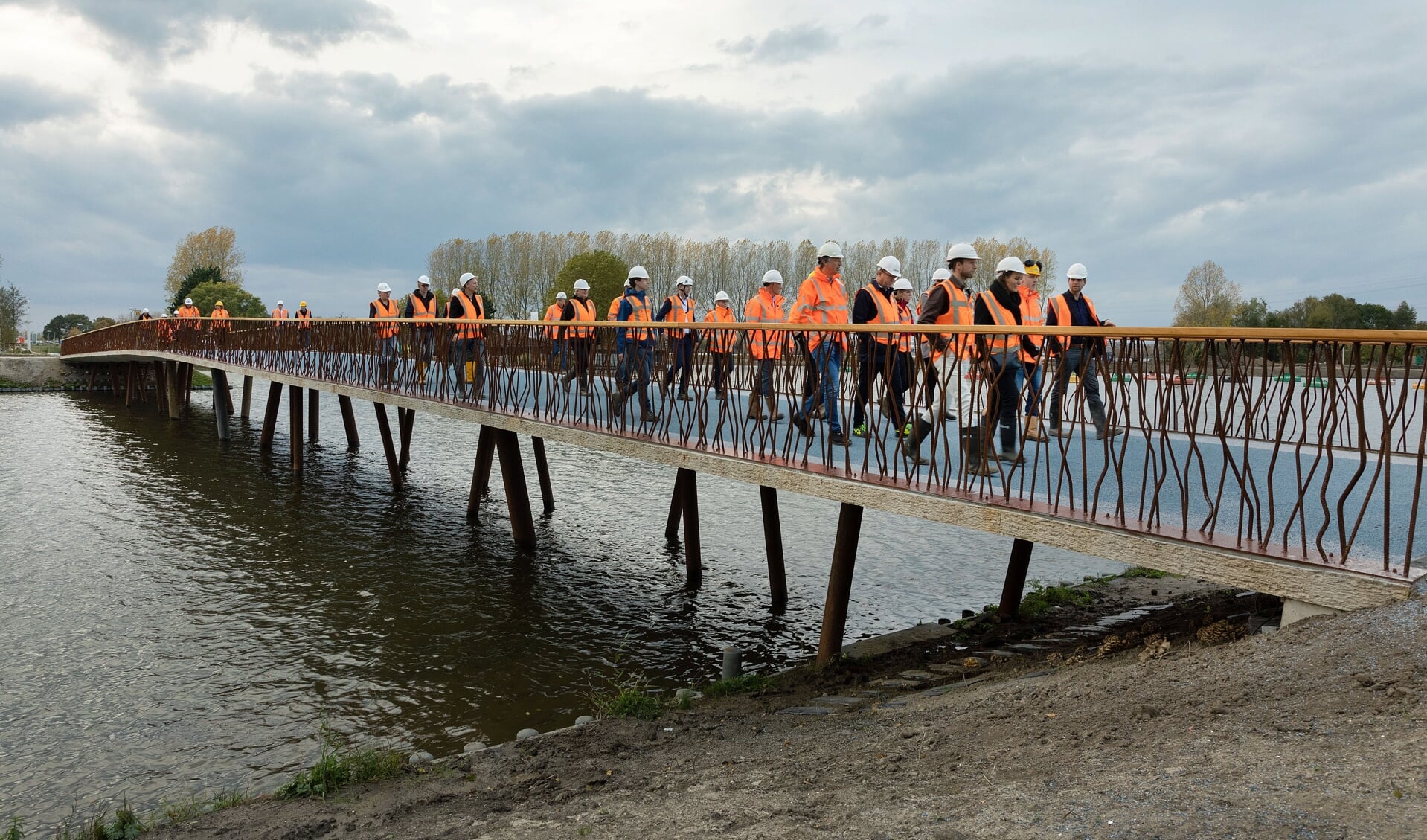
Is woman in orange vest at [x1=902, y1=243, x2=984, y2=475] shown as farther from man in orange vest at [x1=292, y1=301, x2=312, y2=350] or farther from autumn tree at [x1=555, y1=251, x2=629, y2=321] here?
autumn tree at [x1=555, y1=251, x2=629, y2=321]

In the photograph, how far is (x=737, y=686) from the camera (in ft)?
29.0

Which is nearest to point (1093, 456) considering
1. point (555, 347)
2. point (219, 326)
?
point (555, 347)

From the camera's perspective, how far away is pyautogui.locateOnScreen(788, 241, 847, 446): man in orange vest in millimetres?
9266

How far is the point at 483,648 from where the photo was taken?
11.1m

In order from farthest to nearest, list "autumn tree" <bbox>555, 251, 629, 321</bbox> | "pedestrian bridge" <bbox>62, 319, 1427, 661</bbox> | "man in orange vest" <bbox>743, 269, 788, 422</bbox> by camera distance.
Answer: "autumn tree" <bbox>555, 251, 629, 321</bbox>
"man in orange vest" <bbox>743, 269, 788, 422</bbox>
"pedestrian bridge" <bbox>62, 319, 1427, 661</bbox>

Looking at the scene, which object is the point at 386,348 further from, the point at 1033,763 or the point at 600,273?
the point at 600,273

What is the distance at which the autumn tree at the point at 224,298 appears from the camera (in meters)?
66.1

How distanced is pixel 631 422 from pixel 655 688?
322 centimetres

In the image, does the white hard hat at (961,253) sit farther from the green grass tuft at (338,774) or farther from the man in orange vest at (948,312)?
the green grass tuft at (338,774)

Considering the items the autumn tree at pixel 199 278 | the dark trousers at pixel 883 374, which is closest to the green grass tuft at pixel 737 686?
the dark trousers at pixel 883 374

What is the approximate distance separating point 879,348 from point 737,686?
3.29m

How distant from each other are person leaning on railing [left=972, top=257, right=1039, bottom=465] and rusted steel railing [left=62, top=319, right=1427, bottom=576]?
3 centimetres

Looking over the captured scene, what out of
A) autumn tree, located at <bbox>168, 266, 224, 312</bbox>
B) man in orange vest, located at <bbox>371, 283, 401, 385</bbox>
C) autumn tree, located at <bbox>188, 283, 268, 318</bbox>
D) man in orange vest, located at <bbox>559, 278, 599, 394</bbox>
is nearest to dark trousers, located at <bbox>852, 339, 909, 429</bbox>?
Result: man in orange vest, located at <bbox>559, 278, 599, 394</bbox>

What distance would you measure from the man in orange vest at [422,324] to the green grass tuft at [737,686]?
8.94 metres
